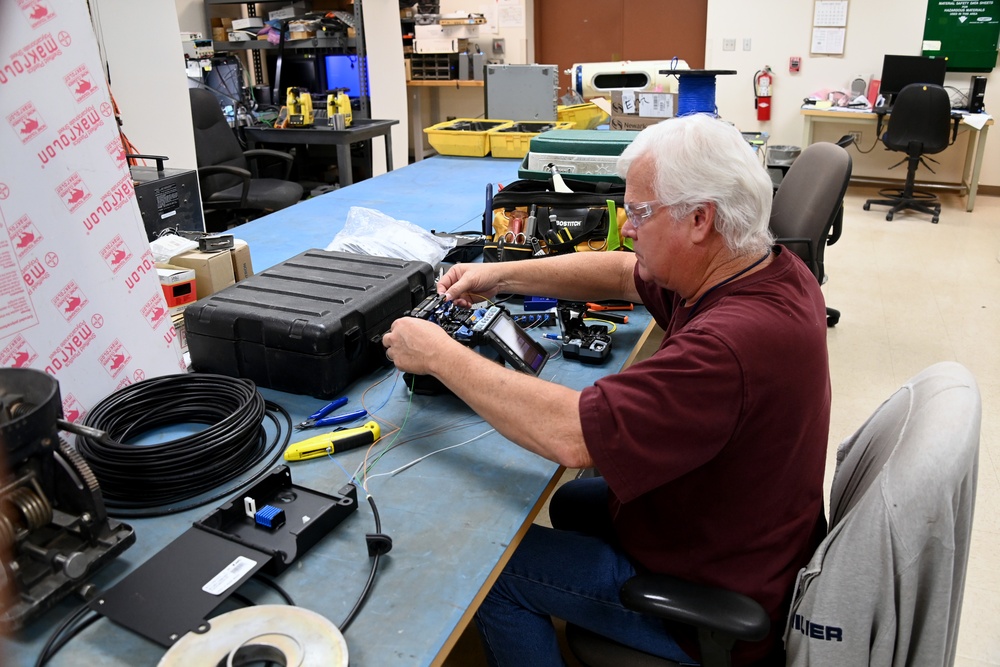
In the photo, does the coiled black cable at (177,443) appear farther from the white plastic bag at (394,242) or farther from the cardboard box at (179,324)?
the white plastic bag at (394,242)

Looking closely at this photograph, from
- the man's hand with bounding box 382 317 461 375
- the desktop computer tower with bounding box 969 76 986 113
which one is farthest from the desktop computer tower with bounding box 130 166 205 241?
the desktop computer tower with bounding box 969 76 986 113

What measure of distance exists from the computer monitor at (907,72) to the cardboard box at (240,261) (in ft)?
19.6

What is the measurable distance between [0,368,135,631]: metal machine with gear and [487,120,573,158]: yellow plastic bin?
3259mm

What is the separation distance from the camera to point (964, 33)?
20.4ft

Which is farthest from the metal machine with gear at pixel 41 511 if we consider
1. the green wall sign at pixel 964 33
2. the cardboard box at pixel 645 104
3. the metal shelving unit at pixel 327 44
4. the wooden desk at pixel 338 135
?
the green wall sign at pixel 964 33

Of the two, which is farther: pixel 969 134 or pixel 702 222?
pixel 969 134

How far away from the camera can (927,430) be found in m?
1.07

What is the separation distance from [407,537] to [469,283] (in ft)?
2.54

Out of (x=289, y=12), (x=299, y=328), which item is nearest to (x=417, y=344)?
(x=299, y=328)

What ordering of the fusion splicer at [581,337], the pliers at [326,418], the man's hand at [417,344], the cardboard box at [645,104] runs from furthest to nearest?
the cardboard box at [645,104] → the fusion splicer at [581,337] → the pliers at [326,418] → the man's hand at [417,344]

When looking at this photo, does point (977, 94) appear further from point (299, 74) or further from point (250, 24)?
point (250, 24)

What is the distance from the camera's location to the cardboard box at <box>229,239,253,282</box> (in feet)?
6.28

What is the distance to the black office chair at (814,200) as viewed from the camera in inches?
115

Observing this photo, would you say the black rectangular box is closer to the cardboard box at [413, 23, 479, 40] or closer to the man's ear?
the man's ear
